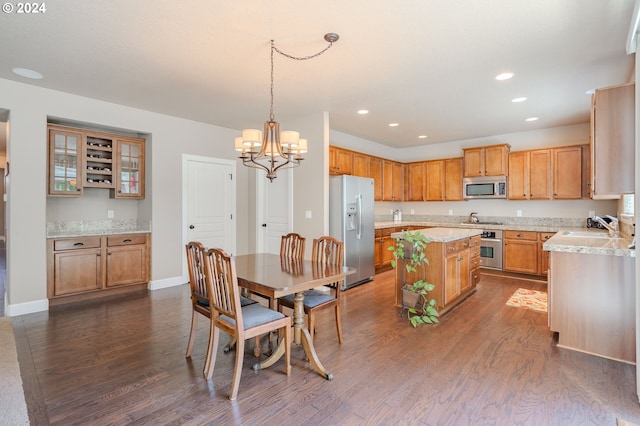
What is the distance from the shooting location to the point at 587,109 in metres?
4.61

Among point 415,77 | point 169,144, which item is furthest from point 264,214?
point 415,77

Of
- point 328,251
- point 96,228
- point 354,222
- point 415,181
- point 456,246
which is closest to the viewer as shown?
point 328,251

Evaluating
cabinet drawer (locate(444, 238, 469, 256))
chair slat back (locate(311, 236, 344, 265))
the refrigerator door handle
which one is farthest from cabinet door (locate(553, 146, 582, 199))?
chair slat back (locate(311, 236, 344, 265))

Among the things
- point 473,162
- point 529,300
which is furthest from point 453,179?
point 529,300

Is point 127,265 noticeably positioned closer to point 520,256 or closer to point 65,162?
point 65,162

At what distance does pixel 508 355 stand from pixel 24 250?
5.13 meters

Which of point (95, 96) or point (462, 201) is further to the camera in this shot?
point (462, 201)

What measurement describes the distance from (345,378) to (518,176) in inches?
205

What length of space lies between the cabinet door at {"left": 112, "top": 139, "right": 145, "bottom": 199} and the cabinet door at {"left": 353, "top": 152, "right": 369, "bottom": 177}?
3.45 m

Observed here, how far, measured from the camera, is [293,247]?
3.44 metres

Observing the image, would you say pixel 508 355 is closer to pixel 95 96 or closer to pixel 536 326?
pixel 536 326

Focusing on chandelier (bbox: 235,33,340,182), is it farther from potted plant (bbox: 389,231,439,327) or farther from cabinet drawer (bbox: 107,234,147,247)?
cabinet drawer (bbox: 107,234,147,247)

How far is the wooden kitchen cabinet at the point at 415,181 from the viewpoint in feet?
23.1

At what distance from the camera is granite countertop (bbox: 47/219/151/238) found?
13.9 feet
